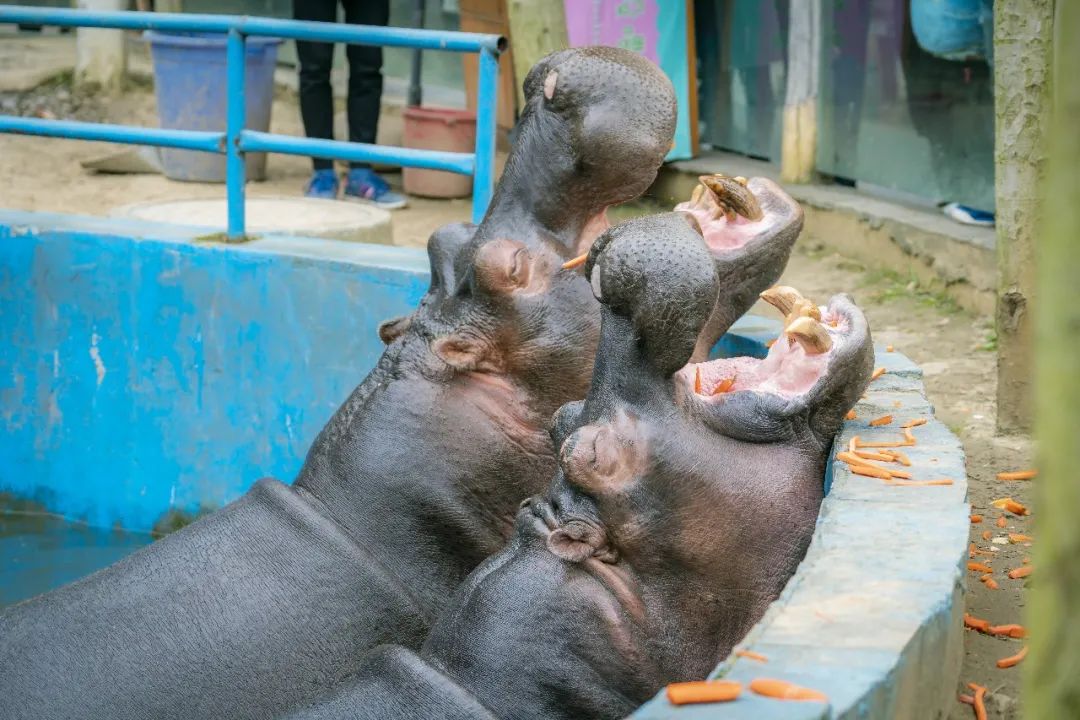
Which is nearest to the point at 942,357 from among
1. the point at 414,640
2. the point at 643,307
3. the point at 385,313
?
the point at 385,313

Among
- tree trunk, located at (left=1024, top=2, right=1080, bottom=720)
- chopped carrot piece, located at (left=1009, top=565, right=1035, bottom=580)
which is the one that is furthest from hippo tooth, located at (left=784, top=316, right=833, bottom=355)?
tree trunk, located at (left=1024, top=2, right=1080, bottom=720)

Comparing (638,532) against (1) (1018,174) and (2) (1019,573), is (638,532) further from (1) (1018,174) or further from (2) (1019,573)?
(1) (1018,174)

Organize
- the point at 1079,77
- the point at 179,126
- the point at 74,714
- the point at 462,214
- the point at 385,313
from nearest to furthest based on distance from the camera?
the point at 1079,77 < the point at 74,714 < the point at 385,313 < the point at 462,214 < the point at 179,126

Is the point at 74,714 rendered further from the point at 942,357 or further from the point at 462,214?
the point at 462,214

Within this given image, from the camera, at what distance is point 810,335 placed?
6.71 feet

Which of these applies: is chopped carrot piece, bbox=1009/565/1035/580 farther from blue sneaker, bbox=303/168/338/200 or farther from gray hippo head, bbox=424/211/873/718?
blue sneaker, bbox=303/168/338/200

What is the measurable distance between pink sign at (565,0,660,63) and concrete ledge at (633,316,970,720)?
6.55 metres

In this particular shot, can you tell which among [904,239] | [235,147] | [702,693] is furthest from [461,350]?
[904,239]

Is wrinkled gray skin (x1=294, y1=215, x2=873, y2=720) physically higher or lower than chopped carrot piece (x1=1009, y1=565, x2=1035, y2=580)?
higher

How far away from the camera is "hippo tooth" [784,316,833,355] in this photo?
2.02 m

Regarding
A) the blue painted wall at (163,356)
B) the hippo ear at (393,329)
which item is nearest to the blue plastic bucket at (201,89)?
the blue painted wall at (163,356)

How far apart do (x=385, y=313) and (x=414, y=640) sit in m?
1.54

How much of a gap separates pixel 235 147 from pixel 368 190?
4280 millimetres

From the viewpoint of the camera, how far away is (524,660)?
188 centimetres
